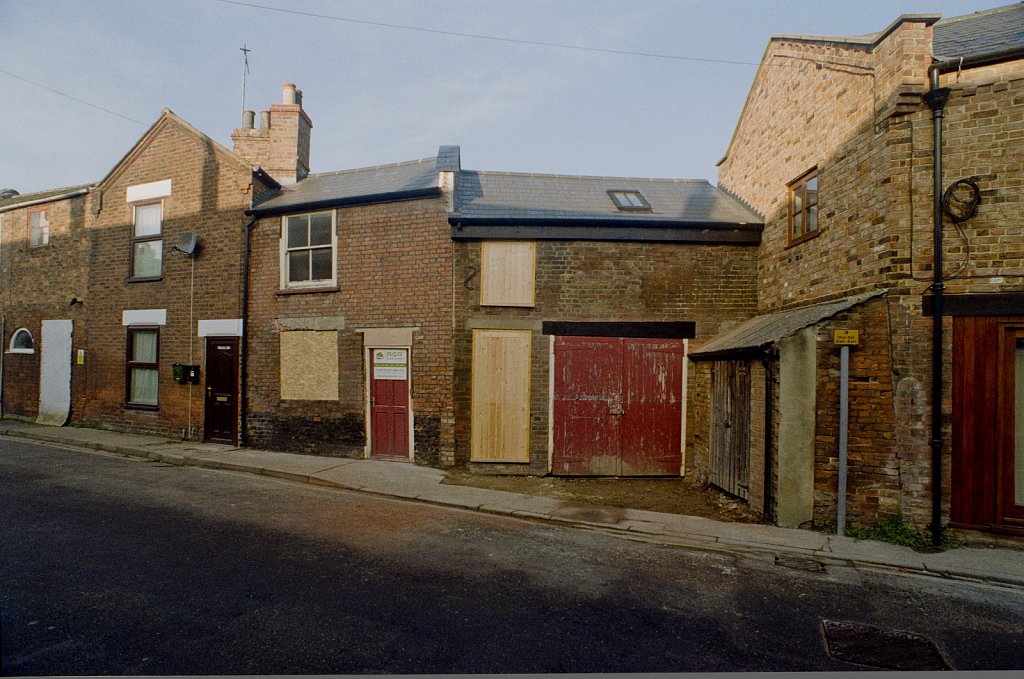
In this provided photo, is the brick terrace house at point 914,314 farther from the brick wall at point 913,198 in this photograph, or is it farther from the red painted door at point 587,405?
the red painted door at point 587,405

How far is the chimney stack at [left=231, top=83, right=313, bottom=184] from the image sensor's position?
12906 mm

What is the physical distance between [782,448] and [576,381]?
3.89 metres

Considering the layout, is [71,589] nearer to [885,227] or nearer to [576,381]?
[576,381]

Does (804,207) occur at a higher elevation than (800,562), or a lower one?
higher

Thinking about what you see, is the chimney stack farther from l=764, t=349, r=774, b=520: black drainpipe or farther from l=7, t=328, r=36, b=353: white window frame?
l=764, t=349, r=774, b=520: black drainpipe

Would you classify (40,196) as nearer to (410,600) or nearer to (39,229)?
(39,229)

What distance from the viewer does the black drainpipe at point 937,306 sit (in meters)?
6.12

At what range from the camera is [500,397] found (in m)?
9.81

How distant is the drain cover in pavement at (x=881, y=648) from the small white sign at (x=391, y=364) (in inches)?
316

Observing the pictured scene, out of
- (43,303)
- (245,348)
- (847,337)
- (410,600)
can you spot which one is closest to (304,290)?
(245,348)

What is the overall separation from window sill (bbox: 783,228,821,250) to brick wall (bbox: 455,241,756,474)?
156cm

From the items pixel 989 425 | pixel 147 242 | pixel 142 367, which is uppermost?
pixel 147 242

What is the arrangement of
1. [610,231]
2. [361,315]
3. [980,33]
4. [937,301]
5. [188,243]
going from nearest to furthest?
1. [937,301]
2. [980,33]
3. [610,231]
4. [361,315]
5. [188,243]

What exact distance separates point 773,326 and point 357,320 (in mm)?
7836
